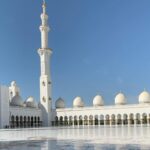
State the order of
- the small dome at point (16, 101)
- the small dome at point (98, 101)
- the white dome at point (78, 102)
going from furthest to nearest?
1. the white dome at point (78, 102)
2. the small dome at point (98, 101)
3. the small dome at point (16, 101)

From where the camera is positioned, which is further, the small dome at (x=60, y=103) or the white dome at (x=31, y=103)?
the small dome at (x=60, y=103)

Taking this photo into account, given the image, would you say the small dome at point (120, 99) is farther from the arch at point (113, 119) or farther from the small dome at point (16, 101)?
the small dome at point (16, 101)

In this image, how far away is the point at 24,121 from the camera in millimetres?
53594

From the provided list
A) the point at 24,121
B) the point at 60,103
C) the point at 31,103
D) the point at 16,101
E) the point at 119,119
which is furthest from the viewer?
the point at 60,103

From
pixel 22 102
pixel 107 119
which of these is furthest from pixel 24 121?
pixel 107 119

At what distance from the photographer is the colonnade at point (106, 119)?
5112cm

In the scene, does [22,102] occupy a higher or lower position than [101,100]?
lower

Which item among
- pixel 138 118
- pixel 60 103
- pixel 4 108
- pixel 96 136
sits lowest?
pixel 96 136

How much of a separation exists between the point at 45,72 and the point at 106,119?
39.5 feet

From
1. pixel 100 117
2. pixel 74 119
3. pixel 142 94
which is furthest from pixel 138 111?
pixel 74 119

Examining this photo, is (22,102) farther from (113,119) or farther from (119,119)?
(119,119)

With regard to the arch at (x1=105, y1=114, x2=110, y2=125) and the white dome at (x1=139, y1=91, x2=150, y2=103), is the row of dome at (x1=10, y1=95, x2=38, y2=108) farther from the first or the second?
the white dome at (x1=139, y1=91, x2=150, y2=103)

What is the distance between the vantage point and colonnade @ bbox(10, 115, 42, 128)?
168ft

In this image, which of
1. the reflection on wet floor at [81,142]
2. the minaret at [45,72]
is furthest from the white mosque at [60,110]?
the reflection on wet floor at [81,142]
